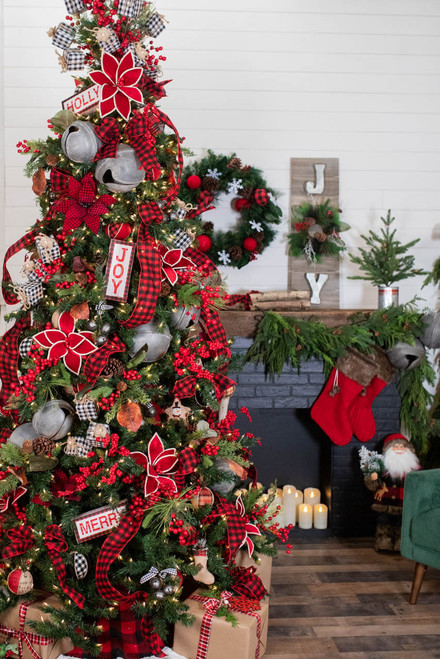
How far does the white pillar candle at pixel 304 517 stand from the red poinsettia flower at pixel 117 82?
7.85ft

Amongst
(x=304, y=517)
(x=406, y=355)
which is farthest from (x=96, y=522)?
(x=406, y=355)

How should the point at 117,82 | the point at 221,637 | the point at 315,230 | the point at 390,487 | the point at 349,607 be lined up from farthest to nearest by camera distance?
the point at 315,230
the point at 390,487
the point at 349,607
the point at 117,82
the point at 221,637

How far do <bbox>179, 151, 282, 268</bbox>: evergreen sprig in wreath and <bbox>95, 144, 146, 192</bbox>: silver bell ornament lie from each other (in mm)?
1514

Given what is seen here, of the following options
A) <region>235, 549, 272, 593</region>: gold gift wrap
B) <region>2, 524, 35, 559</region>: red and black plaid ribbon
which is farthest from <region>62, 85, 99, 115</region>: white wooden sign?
<region>235, 549, 272, 593</region>: gold gift wrap

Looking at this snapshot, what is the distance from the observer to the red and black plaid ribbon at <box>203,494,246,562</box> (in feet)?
7.86

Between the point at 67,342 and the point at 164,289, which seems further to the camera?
the point at 164,289

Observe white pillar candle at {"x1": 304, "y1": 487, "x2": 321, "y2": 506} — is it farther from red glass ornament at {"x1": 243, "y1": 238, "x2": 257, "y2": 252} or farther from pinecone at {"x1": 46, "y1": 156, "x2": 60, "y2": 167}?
pinecone at {"x1": 46, "y1": 156, "x2": 60, "y2": 167}

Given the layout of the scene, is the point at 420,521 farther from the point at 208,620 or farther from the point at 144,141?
the point at 144,141

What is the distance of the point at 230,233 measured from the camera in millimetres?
3914

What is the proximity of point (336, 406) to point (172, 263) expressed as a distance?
1612mm

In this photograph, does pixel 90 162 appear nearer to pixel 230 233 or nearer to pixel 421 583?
pixel 230 233

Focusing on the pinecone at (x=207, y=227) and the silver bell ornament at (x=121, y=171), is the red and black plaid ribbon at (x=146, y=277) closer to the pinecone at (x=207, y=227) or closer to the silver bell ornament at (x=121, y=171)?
the silver bell ornament at (x=121, y=171)

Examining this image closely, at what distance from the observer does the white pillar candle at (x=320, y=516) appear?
12.0 feet

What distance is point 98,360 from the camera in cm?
221
